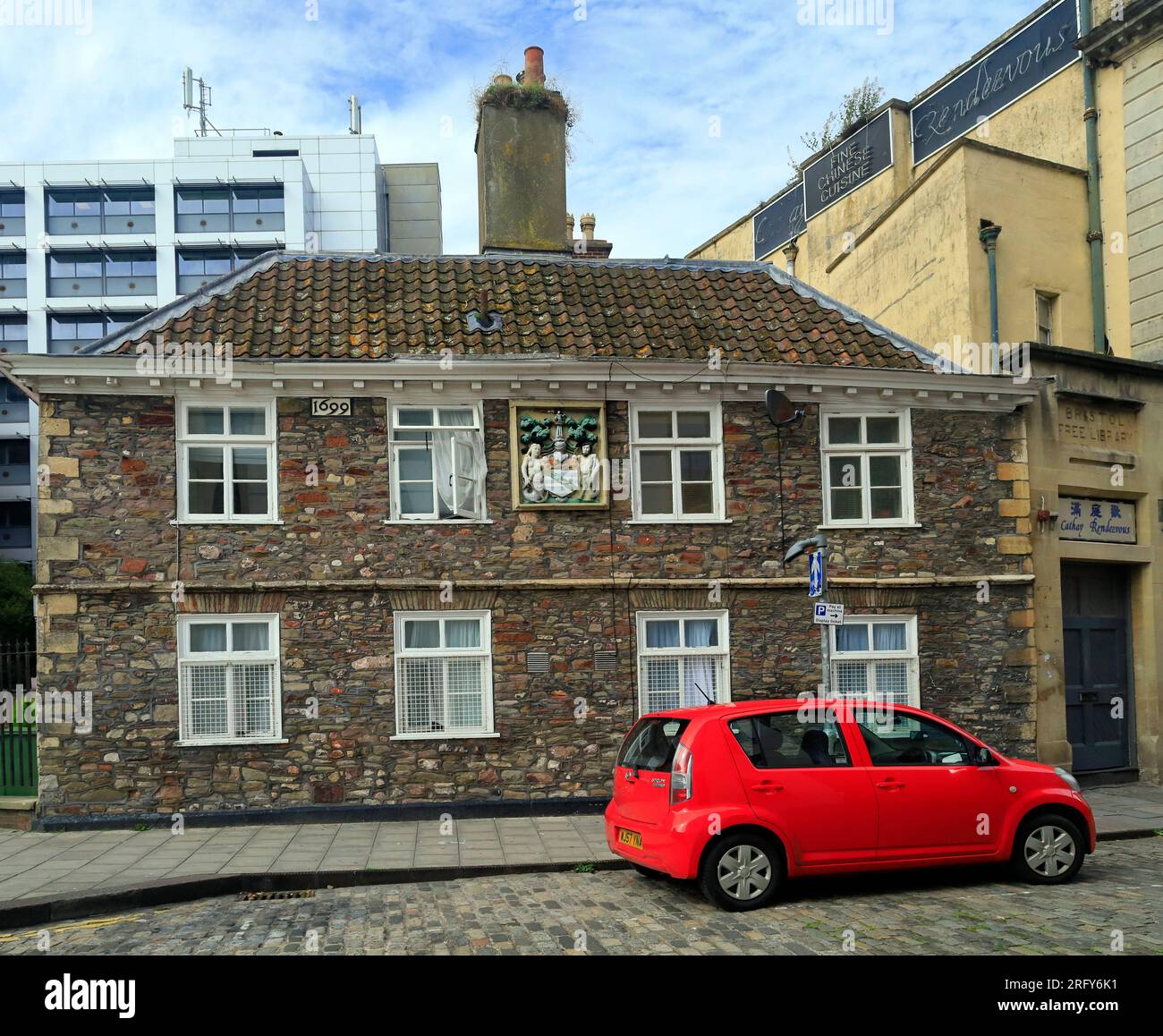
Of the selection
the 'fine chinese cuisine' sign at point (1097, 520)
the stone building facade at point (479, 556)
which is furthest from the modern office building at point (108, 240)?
the 'fine chinese cuisine' sign at point (1097, 520)

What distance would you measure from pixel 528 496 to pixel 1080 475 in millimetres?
8230

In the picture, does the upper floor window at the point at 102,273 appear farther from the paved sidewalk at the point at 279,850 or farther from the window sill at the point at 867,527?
the window sill at the point at 867,527

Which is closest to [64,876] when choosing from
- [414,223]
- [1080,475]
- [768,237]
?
[1080,475]

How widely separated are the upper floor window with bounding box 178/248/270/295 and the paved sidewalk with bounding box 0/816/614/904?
48.0 metres

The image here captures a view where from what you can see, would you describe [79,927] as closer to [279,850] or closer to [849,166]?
[279,850]

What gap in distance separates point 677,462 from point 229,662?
6300 mm

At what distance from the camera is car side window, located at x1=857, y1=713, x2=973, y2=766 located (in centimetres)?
1001

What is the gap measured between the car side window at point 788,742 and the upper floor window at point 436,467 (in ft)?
19.8

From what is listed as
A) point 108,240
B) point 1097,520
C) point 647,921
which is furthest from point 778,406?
point 108,240

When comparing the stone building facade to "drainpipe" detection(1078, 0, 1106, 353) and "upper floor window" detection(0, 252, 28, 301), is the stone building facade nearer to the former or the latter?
"drainpipe" detection(1078, 0, 1106, 353)

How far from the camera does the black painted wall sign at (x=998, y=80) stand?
19953 mm

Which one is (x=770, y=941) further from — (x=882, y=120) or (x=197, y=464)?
(x=882, y=120)

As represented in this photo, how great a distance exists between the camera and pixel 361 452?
14.7 meters

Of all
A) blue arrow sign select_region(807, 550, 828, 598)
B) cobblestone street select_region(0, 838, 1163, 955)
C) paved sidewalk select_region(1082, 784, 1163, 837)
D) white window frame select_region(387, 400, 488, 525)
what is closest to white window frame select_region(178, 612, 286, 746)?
white window frame select_region(387, 400, 488, 525)
